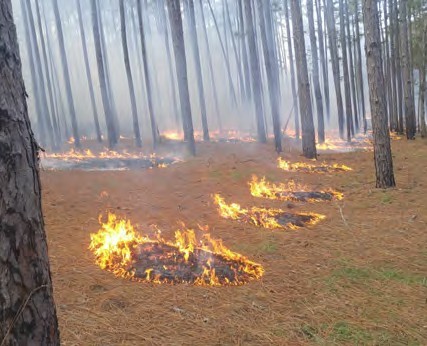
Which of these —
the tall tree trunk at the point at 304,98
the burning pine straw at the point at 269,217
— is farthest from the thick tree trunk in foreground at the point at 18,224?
the tall tree trunk at the point at 304,98

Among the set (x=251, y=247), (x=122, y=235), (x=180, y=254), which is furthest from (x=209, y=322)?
(x=122, y=235)

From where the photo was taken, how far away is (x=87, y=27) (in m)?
41.4

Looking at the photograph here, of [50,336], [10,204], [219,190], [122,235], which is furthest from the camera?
[219,190]

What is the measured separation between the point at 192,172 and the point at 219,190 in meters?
2.04

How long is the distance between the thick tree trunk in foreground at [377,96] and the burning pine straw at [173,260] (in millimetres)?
4548

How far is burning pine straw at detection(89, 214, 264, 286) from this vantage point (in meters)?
4.38

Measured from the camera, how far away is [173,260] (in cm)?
478

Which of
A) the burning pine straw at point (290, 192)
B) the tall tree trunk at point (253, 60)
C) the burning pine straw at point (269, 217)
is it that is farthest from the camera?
the tall tree trunk at point (253, 60)

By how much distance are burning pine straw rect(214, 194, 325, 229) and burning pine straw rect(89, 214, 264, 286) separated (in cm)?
111

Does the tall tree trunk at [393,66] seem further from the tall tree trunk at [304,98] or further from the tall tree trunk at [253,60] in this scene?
the tall tree trunk at [304,98]

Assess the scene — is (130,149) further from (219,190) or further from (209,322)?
(209,322)

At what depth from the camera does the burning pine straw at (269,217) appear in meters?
6.29

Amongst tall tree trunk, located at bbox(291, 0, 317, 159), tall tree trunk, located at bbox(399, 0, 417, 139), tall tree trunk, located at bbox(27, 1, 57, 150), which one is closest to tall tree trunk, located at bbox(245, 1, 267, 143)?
tall tree trunk, located at bbox(291, 0, 317, 159)

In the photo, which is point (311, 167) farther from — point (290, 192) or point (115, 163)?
point (115, 163)
